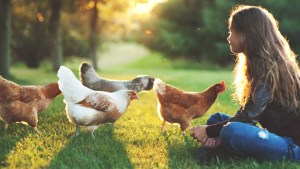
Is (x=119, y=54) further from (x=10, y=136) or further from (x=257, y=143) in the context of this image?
(x=257, y=143)

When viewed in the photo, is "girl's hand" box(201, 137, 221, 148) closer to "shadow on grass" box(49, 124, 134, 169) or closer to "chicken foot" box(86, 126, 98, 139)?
"shadow on grass" box(49, 124, 134, 169)

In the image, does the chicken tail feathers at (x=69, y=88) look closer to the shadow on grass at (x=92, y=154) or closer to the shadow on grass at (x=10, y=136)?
the shadow on grass at (x=92, y=154)

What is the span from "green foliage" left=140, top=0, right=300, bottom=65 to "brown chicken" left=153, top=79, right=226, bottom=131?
21.8 metres

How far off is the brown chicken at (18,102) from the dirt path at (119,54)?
3192cm

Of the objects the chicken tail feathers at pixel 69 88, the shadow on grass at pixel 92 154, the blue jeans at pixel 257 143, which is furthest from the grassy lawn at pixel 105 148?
the chicken tail feathers at pixel 69 88

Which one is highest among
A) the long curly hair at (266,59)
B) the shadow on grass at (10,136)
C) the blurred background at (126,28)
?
the long curly hair at (266,59)

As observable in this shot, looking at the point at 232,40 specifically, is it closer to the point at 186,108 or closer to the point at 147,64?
the point at 186,108

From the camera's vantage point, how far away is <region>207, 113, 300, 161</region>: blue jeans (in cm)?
449

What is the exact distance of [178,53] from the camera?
3591 centimetres

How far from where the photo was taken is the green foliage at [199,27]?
94.3 ft

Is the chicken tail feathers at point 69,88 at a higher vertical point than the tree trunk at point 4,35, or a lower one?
higher

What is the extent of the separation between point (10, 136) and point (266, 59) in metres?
3.41

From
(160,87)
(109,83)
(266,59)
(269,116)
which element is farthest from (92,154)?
(109,83)

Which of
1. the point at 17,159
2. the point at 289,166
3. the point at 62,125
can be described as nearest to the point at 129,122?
the point at 62,125
